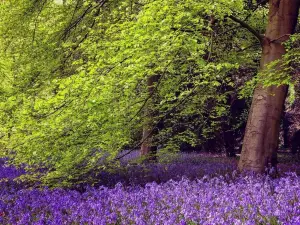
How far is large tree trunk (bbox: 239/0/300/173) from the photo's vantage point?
8727 mm

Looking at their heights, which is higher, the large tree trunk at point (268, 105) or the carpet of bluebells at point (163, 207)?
the large tree trunk at point (268, 105)

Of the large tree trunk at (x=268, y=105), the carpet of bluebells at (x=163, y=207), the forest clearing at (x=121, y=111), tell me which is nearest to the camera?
the carpet of bluebells at (x=163, y=207)

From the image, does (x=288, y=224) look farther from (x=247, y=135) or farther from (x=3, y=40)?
(x=3, y=40)

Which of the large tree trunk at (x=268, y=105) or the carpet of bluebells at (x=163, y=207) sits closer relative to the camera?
the carpet of bluebells at (x=163, y=207)

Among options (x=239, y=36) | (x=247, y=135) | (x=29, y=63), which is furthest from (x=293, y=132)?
(x=29, y=63)

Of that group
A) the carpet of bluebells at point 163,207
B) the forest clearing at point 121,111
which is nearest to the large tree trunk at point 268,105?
the forest clearing at point 121,111

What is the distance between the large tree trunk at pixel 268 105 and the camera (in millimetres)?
8727

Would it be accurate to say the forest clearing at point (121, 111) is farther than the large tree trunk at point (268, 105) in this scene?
No

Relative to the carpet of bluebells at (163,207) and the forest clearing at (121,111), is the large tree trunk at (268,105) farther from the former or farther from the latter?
the carpet of bluebells at (163,207)

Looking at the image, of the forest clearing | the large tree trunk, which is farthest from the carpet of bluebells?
the large tree trunk

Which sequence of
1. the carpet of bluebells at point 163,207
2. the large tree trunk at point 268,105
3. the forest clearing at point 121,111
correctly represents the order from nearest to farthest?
the carpet of bluebells at point 163,207
the forest clearing at point 121,111
the large tree trunk at point 268,105

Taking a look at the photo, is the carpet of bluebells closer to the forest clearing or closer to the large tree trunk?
the forest clearing

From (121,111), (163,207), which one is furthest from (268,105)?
(163,207)

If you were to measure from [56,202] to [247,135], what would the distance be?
15.1 feet
